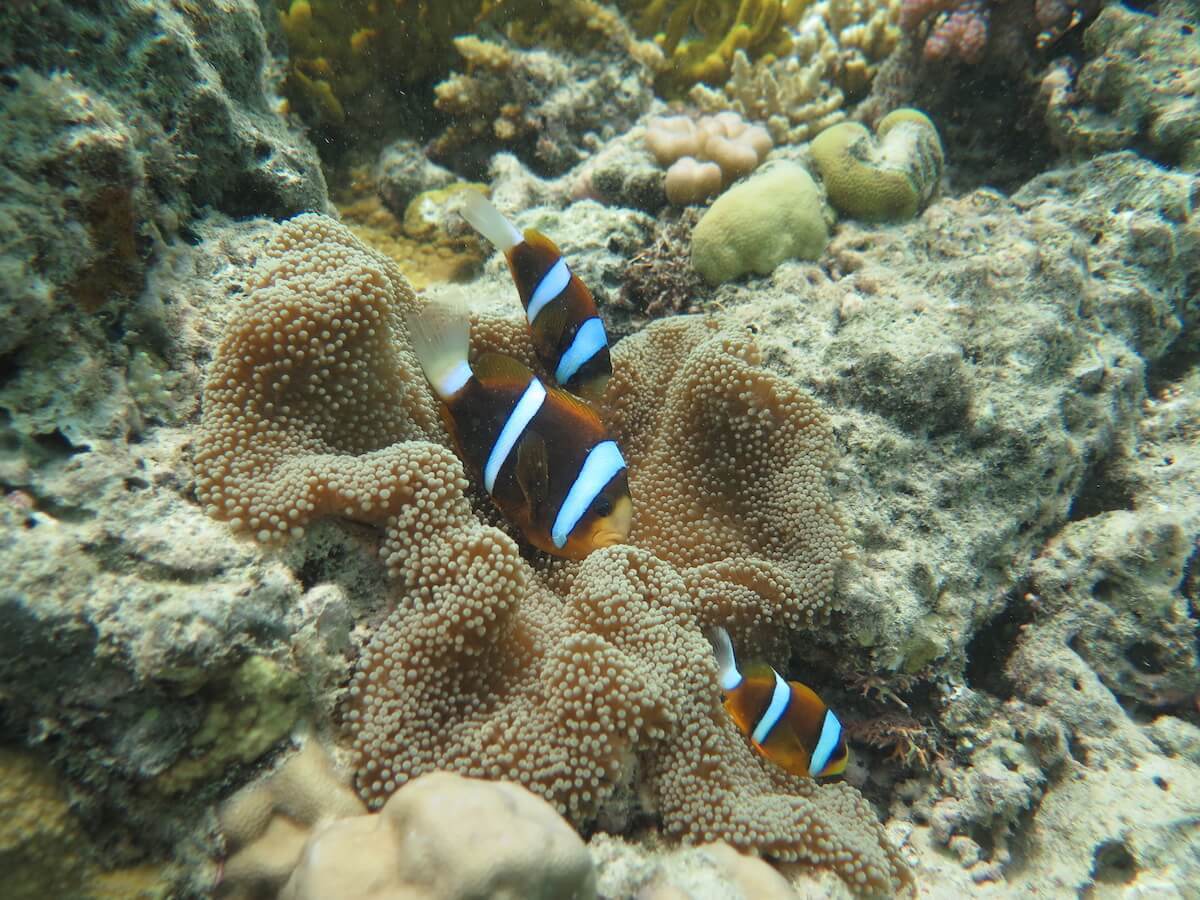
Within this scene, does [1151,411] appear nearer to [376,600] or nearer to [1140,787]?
[1140,787]

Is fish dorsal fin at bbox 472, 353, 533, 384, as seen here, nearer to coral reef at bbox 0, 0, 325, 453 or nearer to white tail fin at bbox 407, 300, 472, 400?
white tail fin at bbox 407, 300, 472, 400

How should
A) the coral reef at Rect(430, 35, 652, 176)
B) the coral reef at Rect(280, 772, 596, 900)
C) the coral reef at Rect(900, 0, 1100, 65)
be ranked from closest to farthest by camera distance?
the coral reef at Rect(280, 772, 596, 900)
the coral reef at Rect(900, 0, 1100, 65)
the coral reef at Rect(430, 35, 652, 176)

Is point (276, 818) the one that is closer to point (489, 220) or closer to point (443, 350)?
Result: point (443, 350)

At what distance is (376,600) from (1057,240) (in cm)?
314

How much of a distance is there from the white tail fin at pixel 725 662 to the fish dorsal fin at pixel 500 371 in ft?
3.23

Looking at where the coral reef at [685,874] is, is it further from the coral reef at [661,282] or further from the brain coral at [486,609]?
the coral reef at [661,282]

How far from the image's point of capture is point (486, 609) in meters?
1.65

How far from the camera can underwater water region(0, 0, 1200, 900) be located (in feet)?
4.43

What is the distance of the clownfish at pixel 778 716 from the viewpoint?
73.3 inches

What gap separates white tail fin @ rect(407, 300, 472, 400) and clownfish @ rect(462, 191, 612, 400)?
0.38 metres

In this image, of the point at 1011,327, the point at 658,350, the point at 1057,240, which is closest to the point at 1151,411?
the point at 1057,240

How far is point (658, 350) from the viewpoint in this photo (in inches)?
101

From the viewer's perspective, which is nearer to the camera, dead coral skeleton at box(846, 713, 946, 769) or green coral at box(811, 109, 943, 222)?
dead coral skeleton at box(846, 713, 946, 769)

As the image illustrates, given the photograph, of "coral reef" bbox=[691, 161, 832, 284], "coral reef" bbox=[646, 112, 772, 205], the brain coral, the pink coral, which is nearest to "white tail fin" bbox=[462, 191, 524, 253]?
the brain coral
